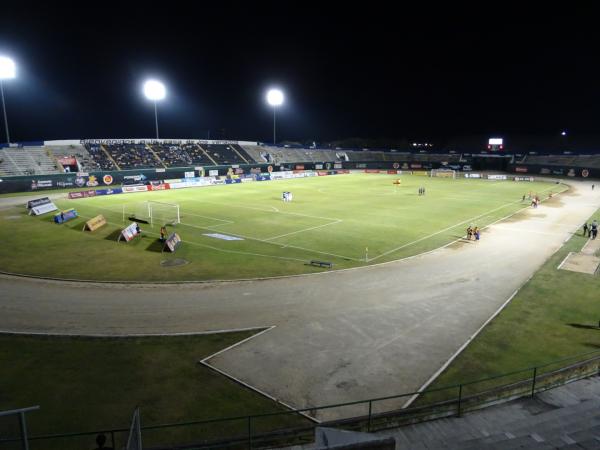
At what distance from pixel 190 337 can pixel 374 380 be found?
26.7 feet

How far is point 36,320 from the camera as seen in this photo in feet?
65.4

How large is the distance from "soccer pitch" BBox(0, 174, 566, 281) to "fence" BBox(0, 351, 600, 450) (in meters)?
14.3

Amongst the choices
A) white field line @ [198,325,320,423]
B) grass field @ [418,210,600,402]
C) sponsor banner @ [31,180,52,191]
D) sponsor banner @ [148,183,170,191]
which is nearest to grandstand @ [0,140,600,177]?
sponsor banner @ [31,180,52,191]

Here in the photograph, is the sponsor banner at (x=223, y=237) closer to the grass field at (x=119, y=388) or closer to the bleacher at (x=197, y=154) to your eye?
the grass field at (x=119, y=388)

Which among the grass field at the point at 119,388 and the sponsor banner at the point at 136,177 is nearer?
the grass field at the point at 119,388

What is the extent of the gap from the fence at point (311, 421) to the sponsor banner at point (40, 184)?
7031cm

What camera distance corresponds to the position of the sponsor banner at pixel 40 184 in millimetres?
70562

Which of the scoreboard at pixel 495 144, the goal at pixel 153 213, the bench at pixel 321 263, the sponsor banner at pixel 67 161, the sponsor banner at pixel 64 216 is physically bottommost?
the bench at pixel 321 263

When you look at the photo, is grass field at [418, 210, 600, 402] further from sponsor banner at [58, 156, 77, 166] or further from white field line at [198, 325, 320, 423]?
sponsor banner at [58, 156, 77, 166]

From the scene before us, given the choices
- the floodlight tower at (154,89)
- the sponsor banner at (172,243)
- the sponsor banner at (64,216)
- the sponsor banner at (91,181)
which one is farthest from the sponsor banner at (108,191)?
the sponsor banner at (172,243)

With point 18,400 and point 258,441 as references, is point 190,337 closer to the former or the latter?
point 18,400

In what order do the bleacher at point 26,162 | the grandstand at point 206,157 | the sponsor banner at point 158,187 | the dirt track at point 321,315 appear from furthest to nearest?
the grandstand at point 206,157 < the sponsor banner at point 158,187 < the bleacher at point 26,162 < the dirt track at point 321,315

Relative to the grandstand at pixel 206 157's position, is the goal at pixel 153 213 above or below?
below

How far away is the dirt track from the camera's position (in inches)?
615
